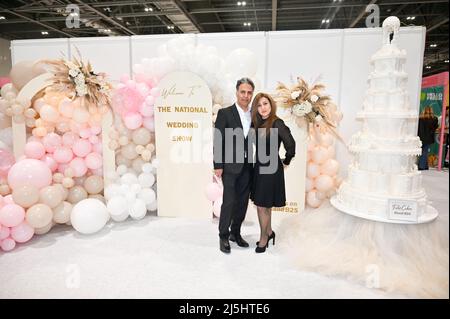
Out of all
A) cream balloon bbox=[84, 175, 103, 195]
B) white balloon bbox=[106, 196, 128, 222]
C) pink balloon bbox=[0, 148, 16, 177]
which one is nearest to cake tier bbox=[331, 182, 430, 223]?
white balloon bbox=[106, 196, 128, 222]

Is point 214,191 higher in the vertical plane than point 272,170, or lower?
lower

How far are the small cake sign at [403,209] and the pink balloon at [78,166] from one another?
3.14 metres

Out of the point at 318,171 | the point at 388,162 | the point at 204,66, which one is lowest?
the point at 318,171

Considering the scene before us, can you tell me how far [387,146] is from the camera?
2693 mm

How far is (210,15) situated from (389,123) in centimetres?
712

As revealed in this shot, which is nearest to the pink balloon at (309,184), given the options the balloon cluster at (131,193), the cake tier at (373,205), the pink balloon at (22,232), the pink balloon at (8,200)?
the cake tier at (373,205)

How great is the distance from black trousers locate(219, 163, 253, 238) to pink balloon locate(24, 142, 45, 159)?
2048 millimetres

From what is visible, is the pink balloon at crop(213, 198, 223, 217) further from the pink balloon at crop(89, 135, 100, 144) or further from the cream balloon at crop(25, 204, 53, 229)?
the cream balloon at crop(25, 204, 53, 229)

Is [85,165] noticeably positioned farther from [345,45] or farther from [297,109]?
[345,45]

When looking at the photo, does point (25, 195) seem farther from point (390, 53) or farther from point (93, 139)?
point (390, 53)

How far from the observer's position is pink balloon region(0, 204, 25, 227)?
287cm

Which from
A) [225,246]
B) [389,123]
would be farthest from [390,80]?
[225,246]
